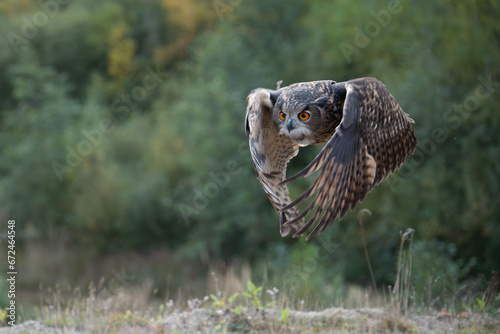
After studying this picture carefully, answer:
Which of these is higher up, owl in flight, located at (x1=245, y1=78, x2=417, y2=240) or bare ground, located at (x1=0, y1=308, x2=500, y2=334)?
owl in flight, located at (x1=245, y1=78, x2=417, y2=240)

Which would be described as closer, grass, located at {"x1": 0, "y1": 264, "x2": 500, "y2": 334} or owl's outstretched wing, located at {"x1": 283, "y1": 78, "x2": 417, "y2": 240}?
owl's outstretched wing, located at {"x1": 283, "y1": 78, "x2": 417, "y2": 240}

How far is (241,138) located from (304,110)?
13.2m

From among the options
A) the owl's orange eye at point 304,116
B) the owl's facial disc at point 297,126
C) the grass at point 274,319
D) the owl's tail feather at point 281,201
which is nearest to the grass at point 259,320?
the grass at point 274,319

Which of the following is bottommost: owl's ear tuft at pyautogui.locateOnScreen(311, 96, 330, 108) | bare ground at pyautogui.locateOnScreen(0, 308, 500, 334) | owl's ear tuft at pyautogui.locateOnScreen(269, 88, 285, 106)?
bare ground at pyautogui.locateOnScreen(0, 308, 500, 334)

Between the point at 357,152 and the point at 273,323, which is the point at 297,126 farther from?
the point at 273,323

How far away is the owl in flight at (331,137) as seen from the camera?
151 inches

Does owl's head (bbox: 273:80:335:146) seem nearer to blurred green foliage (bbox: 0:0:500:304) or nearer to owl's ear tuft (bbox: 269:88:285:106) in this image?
owl's ear tuft (bbox: 269:88:285:106)

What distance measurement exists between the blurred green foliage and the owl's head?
23.8 feet

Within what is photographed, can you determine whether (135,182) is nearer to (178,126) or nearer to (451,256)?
(178,126)

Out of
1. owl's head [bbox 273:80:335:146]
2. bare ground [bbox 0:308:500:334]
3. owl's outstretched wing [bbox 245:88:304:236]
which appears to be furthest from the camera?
bare ground [bbox 0:308:500:334]

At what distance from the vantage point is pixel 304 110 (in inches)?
168

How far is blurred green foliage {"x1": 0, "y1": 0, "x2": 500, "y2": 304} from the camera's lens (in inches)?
493

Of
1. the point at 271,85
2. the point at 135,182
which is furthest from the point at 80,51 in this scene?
the point at 271,85

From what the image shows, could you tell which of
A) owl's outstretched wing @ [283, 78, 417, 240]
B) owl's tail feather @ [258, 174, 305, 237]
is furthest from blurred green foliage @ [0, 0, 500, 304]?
owl's tail feather @ [258, 174, 305, 237]
